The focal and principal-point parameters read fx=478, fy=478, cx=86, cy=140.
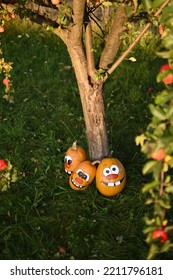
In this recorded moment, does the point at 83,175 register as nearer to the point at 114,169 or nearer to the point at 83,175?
the point at 83,175

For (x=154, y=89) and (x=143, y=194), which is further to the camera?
(x=154, y=89)

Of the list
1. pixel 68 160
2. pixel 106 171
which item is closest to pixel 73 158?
pixel 68 160

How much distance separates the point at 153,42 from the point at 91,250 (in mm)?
3901

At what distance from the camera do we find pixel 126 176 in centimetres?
411

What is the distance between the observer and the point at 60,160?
4.35 m

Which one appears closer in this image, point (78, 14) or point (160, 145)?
point (160, 145)

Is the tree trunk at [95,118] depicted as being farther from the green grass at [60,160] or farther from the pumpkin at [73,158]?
the green grass at [60,160]

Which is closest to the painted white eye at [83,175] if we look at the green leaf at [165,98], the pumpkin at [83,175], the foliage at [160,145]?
the pumpkin at [83,175]

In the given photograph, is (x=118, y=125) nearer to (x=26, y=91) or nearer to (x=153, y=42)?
(x=26, y=91)

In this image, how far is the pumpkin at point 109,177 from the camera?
379 centimetres

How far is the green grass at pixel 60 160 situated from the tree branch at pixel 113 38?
0.95 m

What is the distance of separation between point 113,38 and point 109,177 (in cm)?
108
